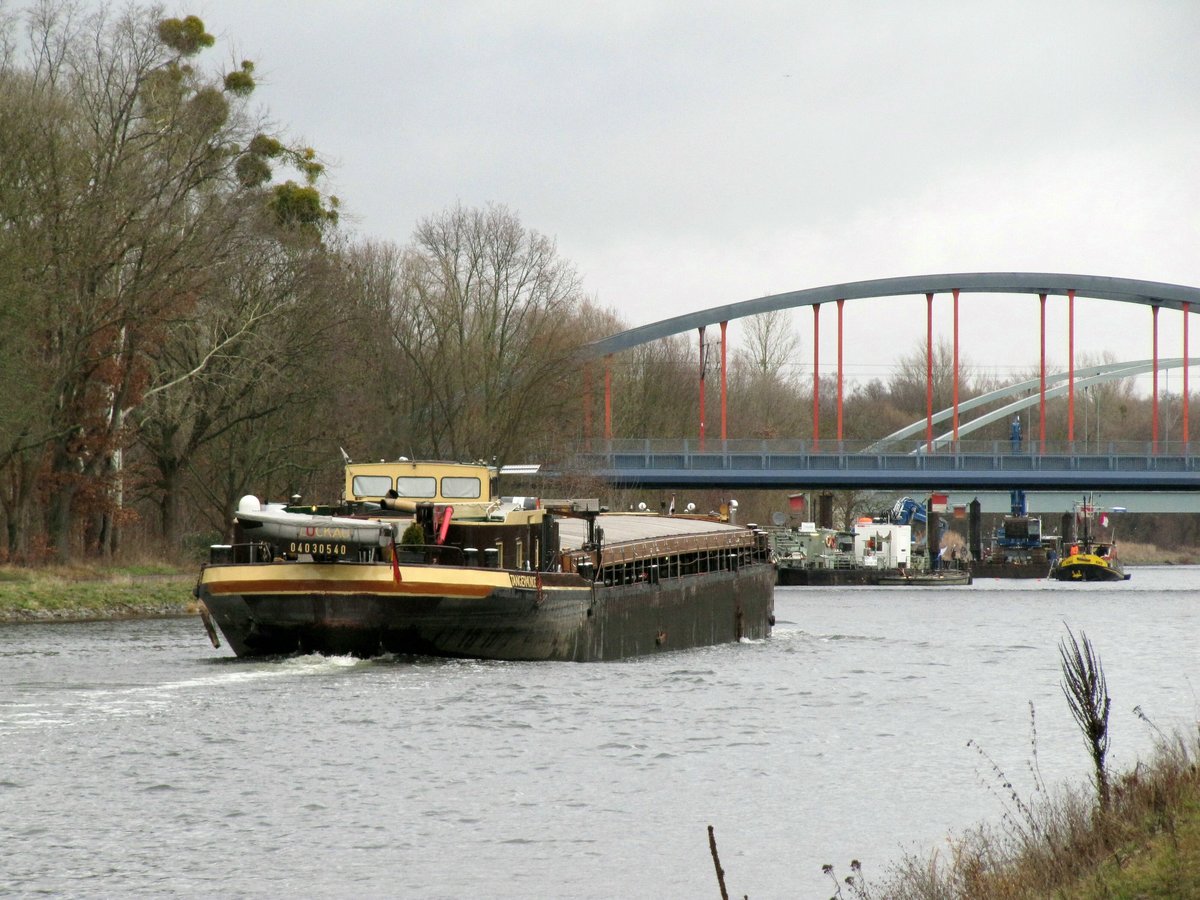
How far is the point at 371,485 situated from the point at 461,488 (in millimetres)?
1729

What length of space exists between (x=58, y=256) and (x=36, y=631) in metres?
12.6

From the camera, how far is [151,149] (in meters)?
52.0

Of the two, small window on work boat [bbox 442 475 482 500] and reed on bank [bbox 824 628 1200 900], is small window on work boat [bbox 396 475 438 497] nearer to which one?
small window on work boat [bbox 442 475 482 500]

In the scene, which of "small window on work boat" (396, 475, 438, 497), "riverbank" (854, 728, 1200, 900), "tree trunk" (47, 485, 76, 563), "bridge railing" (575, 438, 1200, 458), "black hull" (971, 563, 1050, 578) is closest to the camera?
"riverbank" (854, 728, 1200, 900)

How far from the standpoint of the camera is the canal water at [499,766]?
622 inches

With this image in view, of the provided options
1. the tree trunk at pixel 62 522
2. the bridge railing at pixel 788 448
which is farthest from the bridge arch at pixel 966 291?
the tree trunk at pixel 62 522

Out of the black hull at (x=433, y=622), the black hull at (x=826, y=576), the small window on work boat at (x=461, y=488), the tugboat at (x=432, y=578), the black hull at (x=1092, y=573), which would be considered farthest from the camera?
the black hull at (x=1092, y=573)

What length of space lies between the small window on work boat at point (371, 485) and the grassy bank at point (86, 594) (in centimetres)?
1116

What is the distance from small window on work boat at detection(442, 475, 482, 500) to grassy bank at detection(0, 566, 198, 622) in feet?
39.3

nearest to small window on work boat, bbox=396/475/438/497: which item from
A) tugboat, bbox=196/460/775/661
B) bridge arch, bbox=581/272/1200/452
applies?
tugboat, bbox=196/460/775/661

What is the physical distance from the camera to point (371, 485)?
34.4 meters

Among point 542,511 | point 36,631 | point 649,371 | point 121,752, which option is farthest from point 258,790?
point 649,371

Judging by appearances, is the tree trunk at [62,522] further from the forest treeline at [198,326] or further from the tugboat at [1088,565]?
the tugboat at [1088,565]

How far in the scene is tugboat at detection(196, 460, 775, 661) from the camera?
29.0 metres
